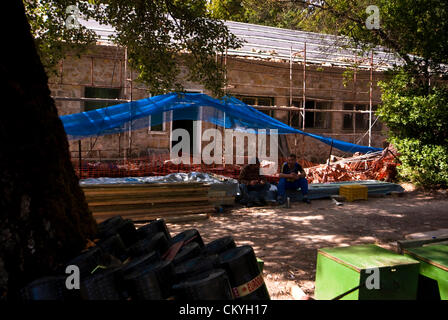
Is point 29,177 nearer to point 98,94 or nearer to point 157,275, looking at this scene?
point 157,275

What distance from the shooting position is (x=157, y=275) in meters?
1.88

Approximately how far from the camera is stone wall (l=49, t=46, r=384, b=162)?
11398 mm

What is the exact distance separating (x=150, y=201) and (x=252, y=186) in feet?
9.12

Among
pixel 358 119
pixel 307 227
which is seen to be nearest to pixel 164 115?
pixel 307 227

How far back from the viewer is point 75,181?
2.68 meters

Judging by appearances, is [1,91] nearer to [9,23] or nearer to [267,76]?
[9,23]

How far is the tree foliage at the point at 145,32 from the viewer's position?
5.82m

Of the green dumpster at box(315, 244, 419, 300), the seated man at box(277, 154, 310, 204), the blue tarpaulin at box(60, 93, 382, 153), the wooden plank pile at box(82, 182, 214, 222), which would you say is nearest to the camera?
the green dumpster at box(315, 244, 419, 300)

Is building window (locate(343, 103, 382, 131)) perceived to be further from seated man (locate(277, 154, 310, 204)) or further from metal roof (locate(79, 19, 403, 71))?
seated man (locate(277, 154, 310, 204))

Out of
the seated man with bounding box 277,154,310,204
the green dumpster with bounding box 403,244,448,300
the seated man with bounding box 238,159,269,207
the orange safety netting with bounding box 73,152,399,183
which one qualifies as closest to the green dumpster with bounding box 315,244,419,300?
the green dumpster with bounding box 403,244,448,300

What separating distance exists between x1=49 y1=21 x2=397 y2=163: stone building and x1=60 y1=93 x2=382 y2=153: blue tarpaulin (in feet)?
7.17
